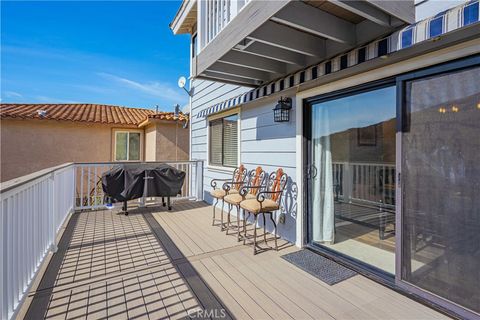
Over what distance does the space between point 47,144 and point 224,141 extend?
7278mm

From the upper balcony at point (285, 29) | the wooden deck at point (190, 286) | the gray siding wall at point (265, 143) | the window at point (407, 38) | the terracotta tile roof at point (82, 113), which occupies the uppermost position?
the terracotta tile roof at point (82, 113)

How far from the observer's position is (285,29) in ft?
8.69

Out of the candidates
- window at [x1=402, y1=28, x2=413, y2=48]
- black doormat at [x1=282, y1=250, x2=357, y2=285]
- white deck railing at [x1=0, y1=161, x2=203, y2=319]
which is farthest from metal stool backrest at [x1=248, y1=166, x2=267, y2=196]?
white deck railing at [x1=0, y1=161, x2=203, y2=319]

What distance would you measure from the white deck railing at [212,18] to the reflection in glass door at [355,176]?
1.60 metres

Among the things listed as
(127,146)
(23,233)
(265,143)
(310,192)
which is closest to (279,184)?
(310,192)

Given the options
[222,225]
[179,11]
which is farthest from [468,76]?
[179,11]

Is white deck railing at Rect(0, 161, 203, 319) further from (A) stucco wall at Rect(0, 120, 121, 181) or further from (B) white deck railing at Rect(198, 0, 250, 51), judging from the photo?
(A) stucco wall at Rect(0, 120, 121, 181)

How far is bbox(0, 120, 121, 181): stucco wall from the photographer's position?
27.9 ft

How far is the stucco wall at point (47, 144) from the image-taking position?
850cm

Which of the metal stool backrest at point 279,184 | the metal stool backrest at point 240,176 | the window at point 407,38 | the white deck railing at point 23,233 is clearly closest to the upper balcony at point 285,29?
the window at point 407,38

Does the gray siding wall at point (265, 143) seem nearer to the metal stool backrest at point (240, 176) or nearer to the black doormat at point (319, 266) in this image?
the metal stool backrest at point (240, 176)

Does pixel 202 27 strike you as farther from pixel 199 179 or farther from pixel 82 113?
pixel 82 113

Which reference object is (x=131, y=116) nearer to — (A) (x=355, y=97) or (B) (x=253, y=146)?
(B) (x=253, y=146)

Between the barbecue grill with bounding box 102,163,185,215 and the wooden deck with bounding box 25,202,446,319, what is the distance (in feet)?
4.30
